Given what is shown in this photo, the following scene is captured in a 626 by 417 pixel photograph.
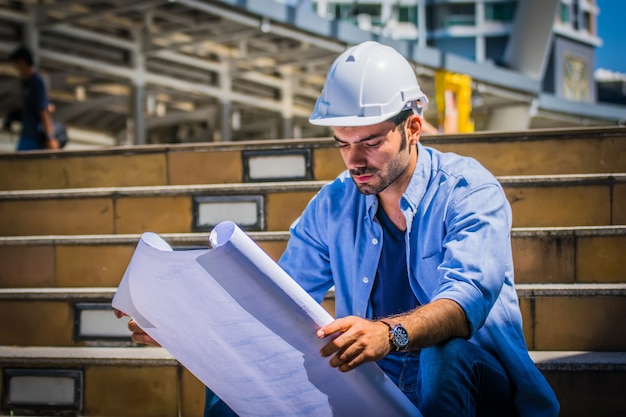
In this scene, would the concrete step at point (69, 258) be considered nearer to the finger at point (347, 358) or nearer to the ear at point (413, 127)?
the ear at point (413, 127)

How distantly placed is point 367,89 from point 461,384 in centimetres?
81

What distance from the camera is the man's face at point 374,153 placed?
2.10 meters

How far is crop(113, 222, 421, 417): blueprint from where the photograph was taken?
64.8 inches

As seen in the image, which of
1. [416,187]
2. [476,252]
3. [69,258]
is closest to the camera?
[476,252]

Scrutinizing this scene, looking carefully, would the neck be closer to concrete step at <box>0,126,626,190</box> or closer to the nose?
the nose

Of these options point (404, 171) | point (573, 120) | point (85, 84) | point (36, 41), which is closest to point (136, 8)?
point (36, 41)

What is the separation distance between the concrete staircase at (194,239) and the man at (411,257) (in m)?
1.17

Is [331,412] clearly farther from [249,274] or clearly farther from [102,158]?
[102,158]

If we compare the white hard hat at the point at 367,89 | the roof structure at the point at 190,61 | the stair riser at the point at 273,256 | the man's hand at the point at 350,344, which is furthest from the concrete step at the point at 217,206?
the roof structure at the point at 190,61

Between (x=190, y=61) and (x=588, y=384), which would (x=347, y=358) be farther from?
(x=190, y=61)

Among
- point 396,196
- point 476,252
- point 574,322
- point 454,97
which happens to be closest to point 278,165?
point 574,322

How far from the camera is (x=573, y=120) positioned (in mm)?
22578

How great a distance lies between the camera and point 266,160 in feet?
14.6

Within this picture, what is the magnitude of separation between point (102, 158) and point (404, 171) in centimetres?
295
